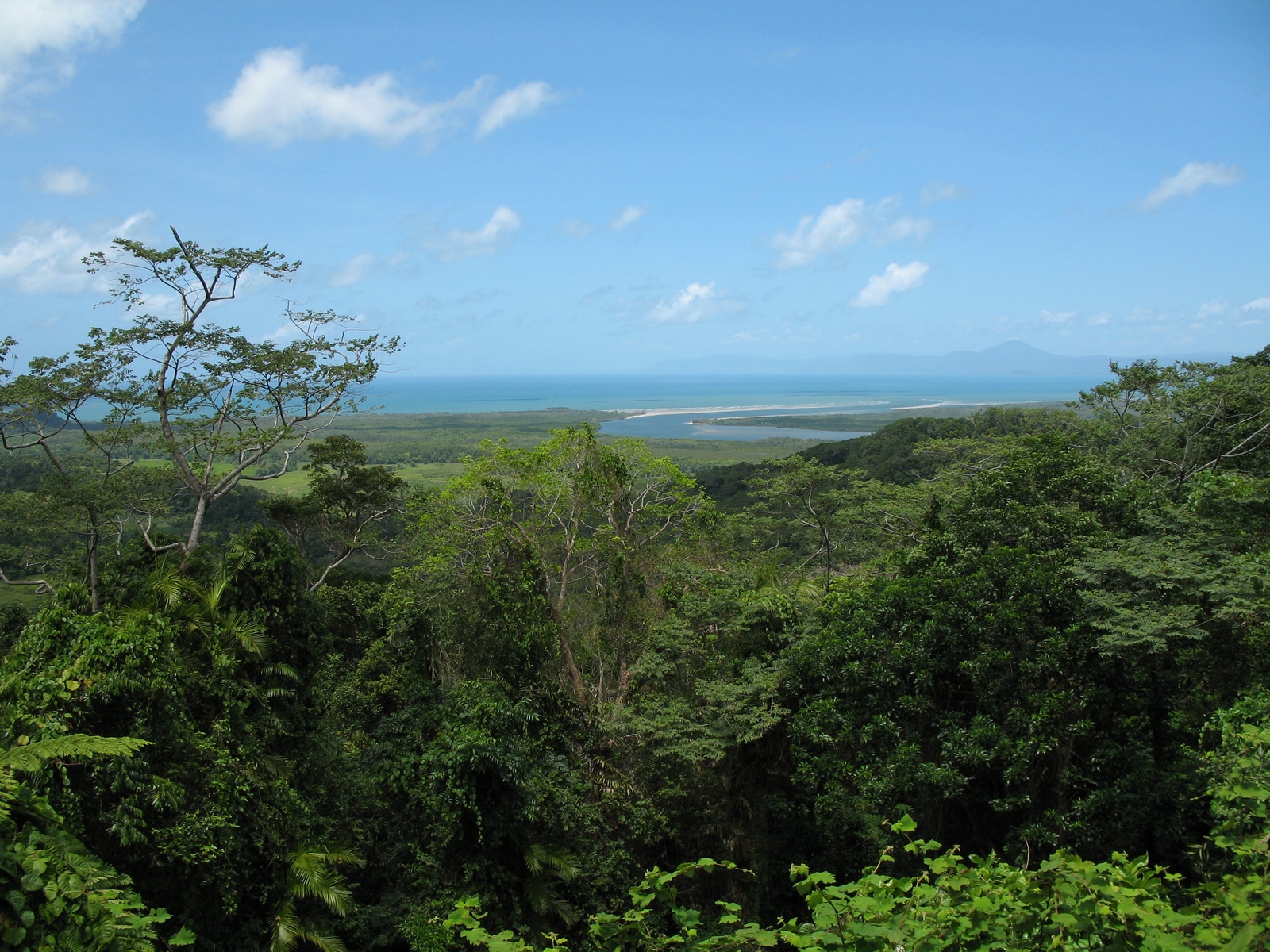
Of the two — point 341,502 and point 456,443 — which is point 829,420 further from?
point 341,502

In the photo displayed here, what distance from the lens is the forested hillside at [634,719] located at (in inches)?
140

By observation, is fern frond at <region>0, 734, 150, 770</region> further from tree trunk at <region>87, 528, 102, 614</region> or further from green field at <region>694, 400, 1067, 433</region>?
green field at <region>694, 400, 1067, 433</region>

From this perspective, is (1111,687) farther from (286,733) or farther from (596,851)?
(286,733)

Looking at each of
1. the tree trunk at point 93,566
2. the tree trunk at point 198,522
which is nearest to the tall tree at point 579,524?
the tree trunk at point 198,522

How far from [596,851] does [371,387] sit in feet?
37.2

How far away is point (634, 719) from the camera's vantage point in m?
9.21

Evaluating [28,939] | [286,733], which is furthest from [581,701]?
[28,939]

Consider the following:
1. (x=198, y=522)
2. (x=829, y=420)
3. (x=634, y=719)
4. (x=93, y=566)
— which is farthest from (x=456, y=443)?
(x=634, y=719)

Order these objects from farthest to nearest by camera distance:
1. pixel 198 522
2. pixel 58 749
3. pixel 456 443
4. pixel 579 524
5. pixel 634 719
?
pixel 456 443, pixel 198 522, pixel 579 524, pixel 634 719, pixel 58 749

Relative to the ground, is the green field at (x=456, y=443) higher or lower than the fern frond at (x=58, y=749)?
higher

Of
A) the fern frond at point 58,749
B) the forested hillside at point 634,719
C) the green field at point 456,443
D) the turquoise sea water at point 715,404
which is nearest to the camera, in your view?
the forested hillside at point 634,719

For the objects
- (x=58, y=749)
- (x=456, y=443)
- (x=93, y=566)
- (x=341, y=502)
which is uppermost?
(x=456, y=443)

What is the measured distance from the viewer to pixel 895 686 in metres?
7.79

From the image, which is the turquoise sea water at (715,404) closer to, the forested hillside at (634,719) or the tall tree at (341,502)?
the tall tree at (341,502)
